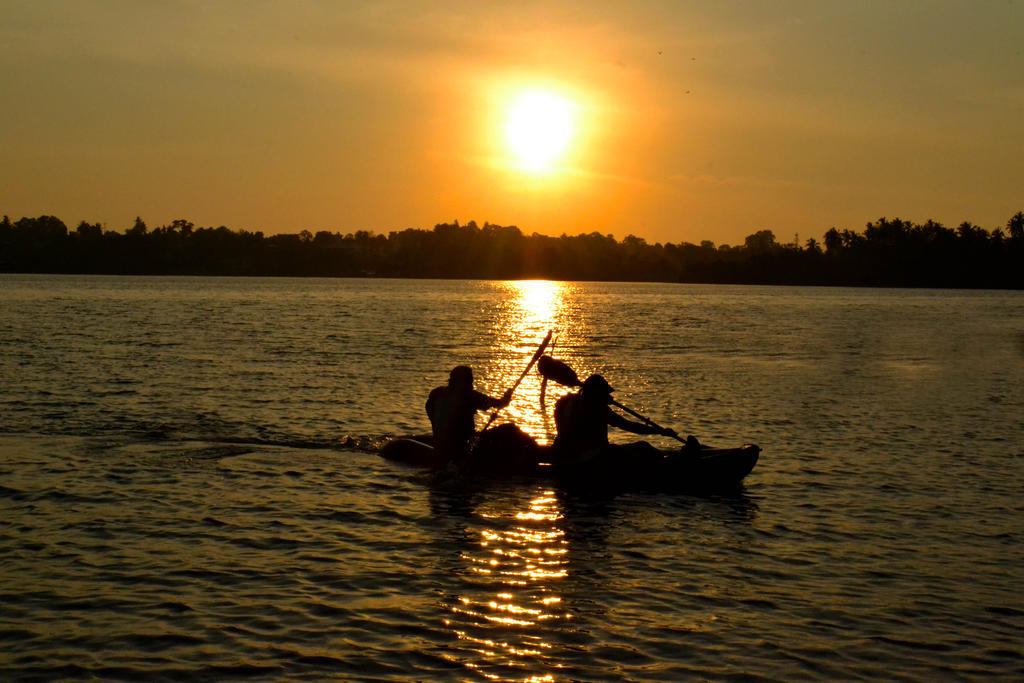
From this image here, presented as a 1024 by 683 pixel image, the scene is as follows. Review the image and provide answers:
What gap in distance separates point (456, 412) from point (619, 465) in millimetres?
3013

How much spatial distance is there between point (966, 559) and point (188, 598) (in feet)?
32.1

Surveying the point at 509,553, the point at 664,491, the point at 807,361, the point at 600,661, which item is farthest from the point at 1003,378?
the point at 600,661

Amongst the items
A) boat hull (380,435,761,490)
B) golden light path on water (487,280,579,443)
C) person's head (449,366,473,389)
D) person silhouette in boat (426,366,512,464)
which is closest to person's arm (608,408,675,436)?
boat hull (380,435,761,490)

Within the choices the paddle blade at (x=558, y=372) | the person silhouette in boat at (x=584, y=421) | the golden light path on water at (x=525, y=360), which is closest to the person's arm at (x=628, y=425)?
the person silhouette in boat at (x=584, y=421)

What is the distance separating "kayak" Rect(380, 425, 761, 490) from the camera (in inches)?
707

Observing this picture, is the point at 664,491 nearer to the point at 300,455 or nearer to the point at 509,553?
the point at 509,553

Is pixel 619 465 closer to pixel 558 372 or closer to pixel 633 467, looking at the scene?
pixel 633 467

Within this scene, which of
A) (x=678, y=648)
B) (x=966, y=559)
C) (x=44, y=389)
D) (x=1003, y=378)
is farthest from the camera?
(x=1003, y=378)

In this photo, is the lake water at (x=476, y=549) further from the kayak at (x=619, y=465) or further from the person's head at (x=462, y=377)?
the person's head at (x=462, y=377)

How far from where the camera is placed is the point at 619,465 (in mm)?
18141

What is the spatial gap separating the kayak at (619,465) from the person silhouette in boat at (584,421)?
8.1 inches

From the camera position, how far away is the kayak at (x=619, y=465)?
707 inches

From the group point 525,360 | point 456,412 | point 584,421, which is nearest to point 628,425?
point 584,421

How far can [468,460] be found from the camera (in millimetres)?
18609
